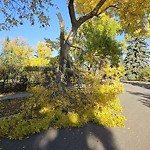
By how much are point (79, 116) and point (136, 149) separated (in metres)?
2.71

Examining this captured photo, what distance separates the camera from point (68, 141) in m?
5.93

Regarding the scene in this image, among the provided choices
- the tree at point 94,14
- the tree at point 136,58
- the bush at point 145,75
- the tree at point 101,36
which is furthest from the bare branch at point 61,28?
the tree at point 136,58

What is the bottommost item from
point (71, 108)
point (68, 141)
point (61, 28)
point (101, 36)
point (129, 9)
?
point (68, 141)

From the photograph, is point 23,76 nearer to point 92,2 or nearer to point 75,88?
point 92,2

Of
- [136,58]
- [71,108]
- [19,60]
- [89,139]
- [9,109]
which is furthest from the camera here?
[136,58]

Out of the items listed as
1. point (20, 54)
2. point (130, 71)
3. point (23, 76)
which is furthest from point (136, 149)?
point (20, 54)

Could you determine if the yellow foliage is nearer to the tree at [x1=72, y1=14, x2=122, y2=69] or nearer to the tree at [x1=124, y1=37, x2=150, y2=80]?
the tree at [x1=72, y1=14, x2=122, y2=69]

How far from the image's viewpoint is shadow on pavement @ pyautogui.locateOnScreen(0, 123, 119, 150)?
556 centimetres

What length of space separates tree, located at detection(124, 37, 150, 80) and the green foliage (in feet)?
125

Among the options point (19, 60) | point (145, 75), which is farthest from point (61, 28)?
point (145, 75)

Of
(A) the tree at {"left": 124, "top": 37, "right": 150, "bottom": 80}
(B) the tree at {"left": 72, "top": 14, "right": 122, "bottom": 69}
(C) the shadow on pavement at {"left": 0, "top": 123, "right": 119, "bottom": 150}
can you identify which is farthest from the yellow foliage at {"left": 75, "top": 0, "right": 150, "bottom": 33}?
(A) the tree at {"left": 124, "top": 37, "right": 150, "bottom": 80}

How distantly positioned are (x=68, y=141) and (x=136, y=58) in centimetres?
4261

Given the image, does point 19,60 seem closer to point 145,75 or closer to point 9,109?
point 9,109

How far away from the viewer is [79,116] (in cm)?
776
